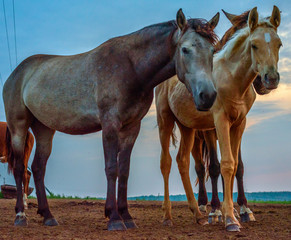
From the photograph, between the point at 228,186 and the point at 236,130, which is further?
the point at 236,130

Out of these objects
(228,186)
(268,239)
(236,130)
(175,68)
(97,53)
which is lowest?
(268,239)

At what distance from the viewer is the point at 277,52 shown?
206 inches

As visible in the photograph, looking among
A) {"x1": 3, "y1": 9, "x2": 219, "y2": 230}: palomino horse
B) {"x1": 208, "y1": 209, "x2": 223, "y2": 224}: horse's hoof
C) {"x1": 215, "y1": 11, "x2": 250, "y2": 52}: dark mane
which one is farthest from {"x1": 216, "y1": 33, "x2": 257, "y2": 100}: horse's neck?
{"x1": 208, "y1": 209, "x2": 223, "y2": 224}: horse's hoof

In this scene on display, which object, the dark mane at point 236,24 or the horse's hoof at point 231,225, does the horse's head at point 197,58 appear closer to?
the dark mane at point 236,24

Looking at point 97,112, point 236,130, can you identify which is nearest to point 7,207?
point 97,112

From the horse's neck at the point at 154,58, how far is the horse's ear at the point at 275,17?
54.4 inches

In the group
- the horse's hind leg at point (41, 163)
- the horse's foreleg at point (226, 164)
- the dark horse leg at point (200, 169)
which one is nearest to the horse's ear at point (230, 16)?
the horse's foreleg at point (226, 164)

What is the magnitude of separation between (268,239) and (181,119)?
2.60m

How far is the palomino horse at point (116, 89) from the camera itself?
4.86 meters

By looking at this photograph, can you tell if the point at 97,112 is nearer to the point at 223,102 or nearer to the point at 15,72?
the point at 223,102

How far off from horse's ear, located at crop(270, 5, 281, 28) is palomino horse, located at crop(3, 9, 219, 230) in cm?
81

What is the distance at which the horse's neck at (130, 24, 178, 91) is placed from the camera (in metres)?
5.14

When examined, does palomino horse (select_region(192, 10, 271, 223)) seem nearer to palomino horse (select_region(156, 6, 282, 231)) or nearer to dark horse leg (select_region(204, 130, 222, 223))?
dark horse leg (select_region(204, 130, 222, 223))

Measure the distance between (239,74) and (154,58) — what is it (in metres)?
1.20
